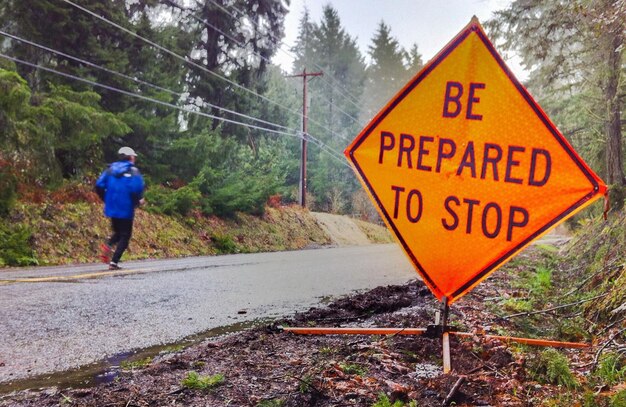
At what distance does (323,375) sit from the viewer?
2.34 metres

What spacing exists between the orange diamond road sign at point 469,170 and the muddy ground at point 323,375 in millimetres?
516

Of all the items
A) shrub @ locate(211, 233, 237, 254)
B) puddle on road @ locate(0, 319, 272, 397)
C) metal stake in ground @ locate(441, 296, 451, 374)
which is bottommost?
shrub @ locate(211, 233, 237, 254)

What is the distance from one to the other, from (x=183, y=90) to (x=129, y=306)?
1879 centimetres

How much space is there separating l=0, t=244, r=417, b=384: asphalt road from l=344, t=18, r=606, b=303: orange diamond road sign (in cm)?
204

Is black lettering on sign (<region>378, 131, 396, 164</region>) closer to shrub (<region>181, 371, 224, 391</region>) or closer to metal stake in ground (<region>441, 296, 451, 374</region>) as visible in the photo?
metal stake in ground (<region>441, 296, 451, 374</region>)

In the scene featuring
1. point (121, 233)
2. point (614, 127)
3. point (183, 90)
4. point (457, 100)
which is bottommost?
point (121, 233)

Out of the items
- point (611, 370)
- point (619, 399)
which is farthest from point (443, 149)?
point (619, 399)

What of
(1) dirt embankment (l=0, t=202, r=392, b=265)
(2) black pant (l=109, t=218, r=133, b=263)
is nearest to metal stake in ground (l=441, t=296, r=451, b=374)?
(2) black pant (l=109, t=218, r=133, b=263)

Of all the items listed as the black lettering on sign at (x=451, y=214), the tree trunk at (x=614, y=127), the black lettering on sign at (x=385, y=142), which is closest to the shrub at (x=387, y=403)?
the black lettering on sign at (x=451, y=214)

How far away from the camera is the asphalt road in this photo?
319cm

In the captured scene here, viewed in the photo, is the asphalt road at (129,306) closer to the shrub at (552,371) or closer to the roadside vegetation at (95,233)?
the shrub at (552,371)

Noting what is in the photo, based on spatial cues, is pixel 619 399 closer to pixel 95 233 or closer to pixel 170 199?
pixel 95 233

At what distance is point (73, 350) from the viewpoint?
317 centimetres

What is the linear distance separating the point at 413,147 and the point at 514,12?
9.81 meters
